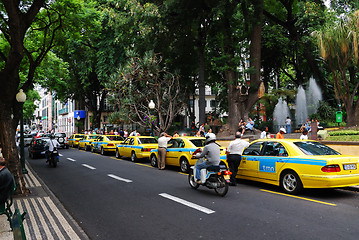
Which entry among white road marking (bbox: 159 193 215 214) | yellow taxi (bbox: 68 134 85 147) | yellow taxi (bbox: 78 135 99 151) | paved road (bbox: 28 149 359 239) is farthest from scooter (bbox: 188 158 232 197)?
yellow taxi (bbox: 68 134 85 147)

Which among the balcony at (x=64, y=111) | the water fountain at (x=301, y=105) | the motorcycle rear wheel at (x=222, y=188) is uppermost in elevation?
the balcony at (x=64, y=111)

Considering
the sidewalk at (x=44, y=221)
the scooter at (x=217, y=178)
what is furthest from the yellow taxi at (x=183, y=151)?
the sidewalk at (x=44, y=221)

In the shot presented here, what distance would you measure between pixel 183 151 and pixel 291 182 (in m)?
5.63

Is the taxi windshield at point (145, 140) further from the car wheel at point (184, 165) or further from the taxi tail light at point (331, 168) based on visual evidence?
the taxi tail light at point (331, 168)

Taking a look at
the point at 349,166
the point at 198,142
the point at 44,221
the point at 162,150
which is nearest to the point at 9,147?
the point at 44,221

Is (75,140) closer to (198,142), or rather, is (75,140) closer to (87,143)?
(87,143)

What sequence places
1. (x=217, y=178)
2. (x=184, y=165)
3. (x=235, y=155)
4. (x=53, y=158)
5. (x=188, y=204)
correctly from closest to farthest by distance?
1. (x=188, y=204)
2. (x=217, y=178)
3. (x=235, y=155)
4. (x=184, y=165)
5. (x=53, y=158)

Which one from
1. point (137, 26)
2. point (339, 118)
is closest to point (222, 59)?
point (137, 26)

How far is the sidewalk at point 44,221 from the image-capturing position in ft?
18.0

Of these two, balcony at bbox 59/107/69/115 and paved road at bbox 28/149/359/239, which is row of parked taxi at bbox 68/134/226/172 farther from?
balcony at bbox 59/107/69/115

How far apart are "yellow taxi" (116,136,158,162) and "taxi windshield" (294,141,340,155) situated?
990cm

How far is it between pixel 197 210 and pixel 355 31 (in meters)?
15.5

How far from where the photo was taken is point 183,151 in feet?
44.1

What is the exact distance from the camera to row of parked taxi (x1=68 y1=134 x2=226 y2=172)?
43.7 ft
